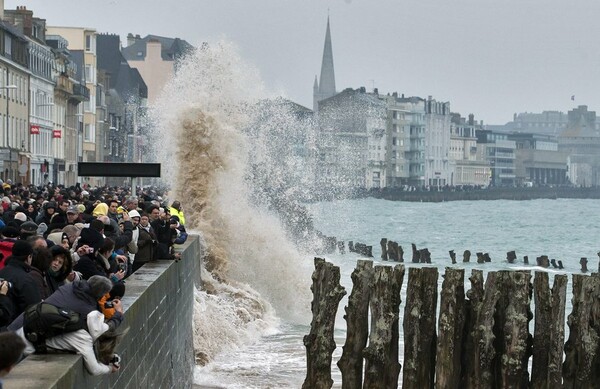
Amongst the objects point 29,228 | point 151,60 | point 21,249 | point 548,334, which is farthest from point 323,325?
point 151,60

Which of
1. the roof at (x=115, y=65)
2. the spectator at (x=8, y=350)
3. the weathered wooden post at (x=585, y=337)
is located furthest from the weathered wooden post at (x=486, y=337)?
the roof at (x=115, y=65)

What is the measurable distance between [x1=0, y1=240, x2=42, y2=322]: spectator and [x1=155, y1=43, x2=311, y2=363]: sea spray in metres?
18.5

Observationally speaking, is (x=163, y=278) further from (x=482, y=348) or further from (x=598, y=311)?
(x=598, y=311)

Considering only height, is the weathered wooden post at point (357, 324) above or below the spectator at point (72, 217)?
below

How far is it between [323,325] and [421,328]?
127cm

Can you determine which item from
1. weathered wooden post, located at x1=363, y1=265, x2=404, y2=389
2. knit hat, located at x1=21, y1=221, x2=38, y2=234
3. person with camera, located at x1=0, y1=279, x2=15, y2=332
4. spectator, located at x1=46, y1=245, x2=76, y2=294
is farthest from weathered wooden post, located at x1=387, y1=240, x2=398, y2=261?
person with camera, located at x1=0, y1=279, x2=15, y2=332

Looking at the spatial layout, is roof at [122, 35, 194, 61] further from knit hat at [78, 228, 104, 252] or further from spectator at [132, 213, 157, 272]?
knit hat at [78, 228, 104, 252]

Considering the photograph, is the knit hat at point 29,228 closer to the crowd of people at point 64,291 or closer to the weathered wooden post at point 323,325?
the crowd of people at point 64,291

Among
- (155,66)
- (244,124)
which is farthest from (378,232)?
(244,124)

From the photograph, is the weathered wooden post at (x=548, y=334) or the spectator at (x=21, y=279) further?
the weathered wooden post at (x=548, y=334)

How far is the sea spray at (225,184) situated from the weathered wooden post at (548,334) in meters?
13.5

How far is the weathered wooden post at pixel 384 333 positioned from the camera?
14.5 meters

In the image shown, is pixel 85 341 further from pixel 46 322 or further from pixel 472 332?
pixel 472 332

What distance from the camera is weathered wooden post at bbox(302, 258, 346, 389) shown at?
15234mm
